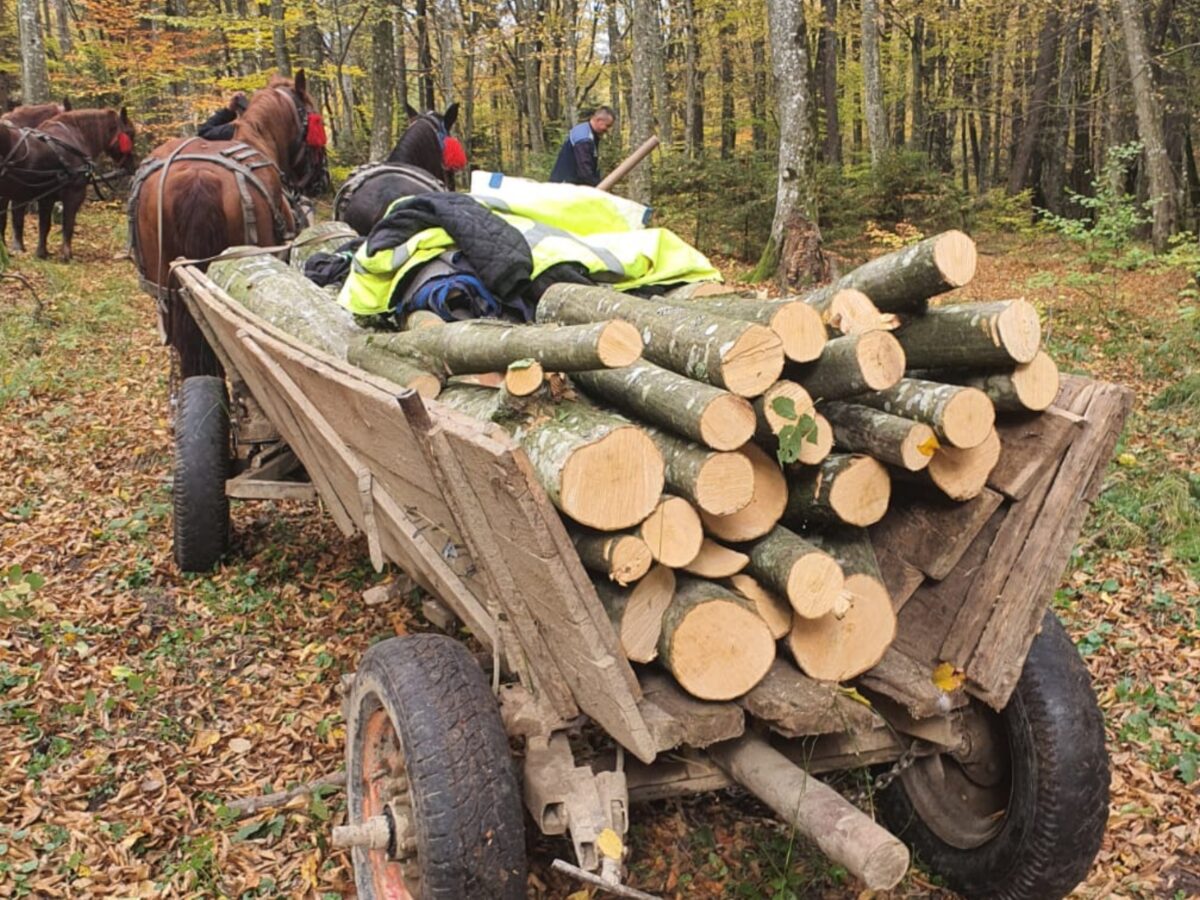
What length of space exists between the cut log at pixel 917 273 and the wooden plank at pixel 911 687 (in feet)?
3.13

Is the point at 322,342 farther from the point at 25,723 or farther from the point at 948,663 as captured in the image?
the point at 948,663

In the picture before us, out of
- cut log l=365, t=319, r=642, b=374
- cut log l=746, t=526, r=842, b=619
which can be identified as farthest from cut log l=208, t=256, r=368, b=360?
cut log l=746, t=526, r=842, b=619

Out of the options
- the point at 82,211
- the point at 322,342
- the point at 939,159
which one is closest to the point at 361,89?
the point at 82,211

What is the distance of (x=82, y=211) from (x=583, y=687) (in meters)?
21.7

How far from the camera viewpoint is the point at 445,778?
2.29 metres

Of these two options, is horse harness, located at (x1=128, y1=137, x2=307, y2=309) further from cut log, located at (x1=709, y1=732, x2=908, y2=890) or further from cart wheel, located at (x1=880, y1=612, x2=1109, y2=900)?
cart wheel, located at (x1=880, y1=612, x2=1109, y2=900)

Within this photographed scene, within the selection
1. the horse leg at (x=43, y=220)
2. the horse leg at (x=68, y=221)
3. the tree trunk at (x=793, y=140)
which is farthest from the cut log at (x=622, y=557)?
the horse leg at (x=68, y=221)

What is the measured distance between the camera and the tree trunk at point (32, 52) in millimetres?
13430

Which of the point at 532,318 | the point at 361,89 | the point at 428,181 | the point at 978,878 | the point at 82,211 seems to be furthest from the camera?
the point at 361,89

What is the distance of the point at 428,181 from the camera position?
6.52 m

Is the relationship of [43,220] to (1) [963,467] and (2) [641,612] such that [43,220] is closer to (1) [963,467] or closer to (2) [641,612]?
(2) [641,612]

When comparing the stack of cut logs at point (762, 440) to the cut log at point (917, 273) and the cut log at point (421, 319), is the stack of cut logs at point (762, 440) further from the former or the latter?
the cut log at point (421, 319)

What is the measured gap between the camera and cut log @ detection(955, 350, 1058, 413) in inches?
96.9

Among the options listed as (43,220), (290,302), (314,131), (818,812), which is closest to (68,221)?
(43,220)
